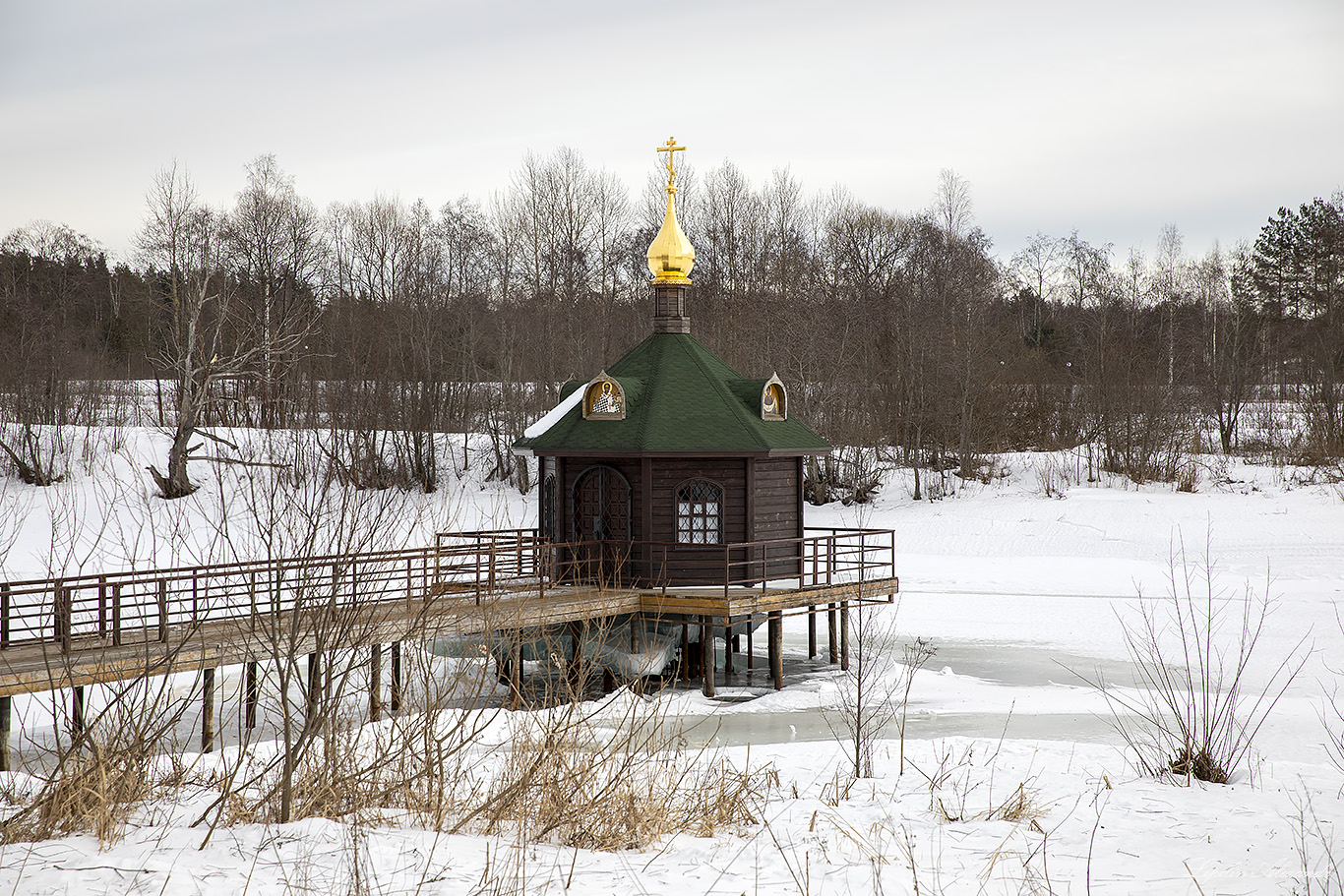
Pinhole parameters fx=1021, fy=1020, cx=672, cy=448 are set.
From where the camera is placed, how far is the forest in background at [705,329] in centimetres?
3950

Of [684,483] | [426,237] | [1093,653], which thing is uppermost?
[426,237]

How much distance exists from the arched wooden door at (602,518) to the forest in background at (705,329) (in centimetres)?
1761

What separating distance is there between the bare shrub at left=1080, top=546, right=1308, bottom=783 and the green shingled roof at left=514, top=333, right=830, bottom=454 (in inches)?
269

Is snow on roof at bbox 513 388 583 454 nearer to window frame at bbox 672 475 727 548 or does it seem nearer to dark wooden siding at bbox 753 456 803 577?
window frame at bbox 672 475 727 548

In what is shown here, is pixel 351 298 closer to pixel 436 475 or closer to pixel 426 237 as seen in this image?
pixel 426 237

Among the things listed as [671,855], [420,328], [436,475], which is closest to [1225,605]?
[671,855]

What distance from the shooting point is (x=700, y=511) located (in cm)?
1828

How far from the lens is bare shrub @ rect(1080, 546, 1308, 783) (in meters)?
9.73

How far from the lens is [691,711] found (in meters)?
15.9

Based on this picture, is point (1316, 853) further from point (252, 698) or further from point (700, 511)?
point (700, 511)

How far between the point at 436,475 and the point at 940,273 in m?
24.6

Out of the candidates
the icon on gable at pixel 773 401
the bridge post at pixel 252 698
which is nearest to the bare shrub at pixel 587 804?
the bridge post at pixel 252 698

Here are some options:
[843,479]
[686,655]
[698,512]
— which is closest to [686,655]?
[686,655]

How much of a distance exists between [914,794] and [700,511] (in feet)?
30.7
